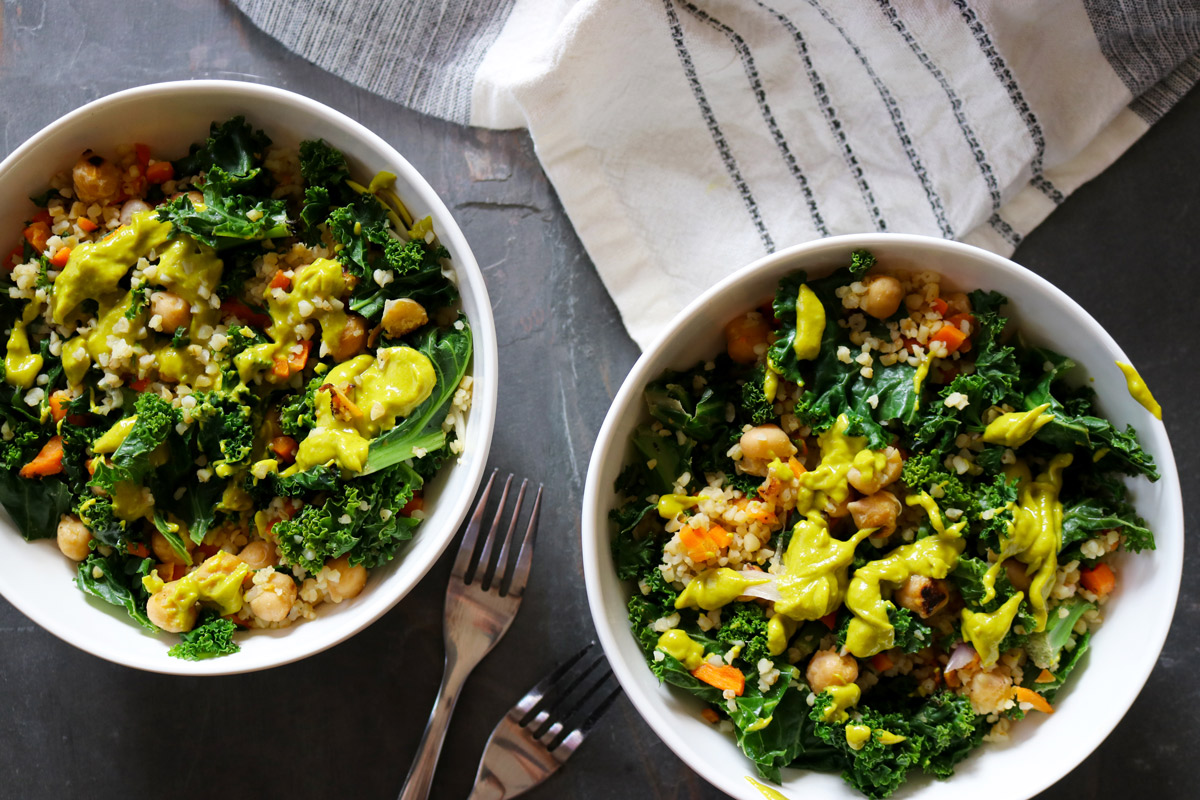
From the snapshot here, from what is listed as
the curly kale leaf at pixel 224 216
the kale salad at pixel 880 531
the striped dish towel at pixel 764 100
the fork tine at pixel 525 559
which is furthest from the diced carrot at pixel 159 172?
the kale salad at pixel 880 531

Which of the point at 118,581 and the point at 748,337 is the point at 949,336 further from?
the point at 118,581

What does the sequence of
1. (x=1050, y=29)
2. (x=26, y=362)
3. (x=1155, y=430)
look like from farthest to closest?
(x=1050, y=29) → (x=26, y=362) → (x=1155, y=430)

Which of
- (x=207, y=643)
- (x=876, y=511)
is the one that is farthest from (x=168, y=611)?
(x=876, y=511)

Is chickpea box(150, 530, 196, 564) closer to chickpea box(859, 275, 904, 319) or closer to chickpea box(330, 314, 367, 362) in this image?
chickpea box(330, 314, 367, 362)

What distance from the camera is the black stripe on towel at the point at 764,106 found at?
2.64 meters

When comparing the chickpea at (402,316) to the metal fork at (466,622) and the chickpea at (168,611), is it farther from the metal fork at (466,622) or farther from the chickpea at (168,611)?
the chickpea at (168,611)

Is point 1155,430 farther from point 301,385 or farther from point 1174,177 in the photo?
point 301,385

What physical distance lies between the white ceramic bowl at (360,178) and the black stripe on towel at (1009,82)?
1.64 m

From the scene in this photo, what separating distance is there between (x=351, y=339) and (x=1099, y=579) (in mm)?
2050

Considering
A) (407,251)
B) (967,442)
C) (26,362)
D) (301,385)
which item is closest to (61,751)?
(26,362)

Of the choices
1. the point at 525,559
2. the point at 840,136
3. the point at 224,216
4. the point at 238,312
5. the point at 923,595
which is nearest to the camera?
the point at 923,595

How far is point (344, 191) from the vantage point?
7.70 ft

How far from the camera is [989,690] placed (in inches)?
85.3

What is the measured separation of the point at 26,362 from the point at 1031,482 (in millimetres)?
2663
